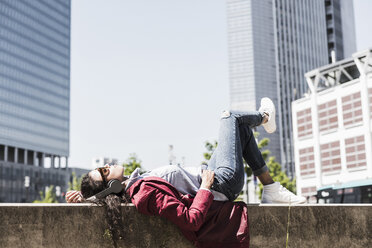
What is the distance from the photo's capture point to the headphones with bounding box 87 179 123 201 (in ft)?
12.7

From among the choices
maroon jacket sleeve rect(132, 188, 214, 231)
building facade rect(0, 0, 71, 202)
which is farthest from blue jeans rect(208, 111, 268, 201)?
building facade rect(0, 0, 71, 202)

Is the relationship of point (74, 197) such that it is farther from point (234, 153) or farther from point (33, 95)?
point (33, 95)

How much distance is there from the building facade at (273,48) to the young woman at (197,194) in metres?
124

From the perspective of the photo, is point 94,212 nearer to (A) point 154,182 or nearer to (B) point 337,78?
(A) point 154,182

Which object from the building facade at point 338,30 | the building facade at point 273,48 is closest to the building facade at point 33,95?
the building facade at point 273,48

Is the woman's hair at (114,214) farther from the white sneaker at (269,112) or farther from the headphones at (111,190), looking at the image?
the white sneaker at (269,112)

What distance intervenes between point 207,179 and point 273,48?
132611mm

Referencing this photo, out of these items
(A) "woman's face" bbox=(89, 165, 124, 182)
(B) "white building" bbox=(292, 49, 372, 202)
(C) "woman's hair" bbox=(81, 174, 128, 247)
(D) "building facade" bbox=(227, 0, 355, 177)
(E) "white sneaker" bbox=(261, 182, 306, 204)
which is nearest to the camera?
(C) "woman's hair" bbox=(81, 174, 128, 247)

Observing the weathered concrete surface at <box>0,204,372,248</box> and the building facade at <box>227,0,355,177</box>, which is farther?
the building facade at <box>227,0,355,177</box>

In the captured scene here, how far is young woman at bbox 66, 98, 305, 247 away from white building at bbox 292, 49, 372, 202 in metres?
54.0

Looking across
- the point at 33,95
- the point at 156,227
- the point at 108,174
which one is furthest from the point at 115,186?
the point at 33,95

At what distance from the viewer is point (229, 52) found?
13800cm

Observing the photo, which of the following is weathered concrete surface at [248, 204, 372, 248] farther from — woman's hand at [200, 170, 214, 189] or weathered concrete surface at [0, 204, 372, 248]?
woman's hand at [200, 170, 214, 189]

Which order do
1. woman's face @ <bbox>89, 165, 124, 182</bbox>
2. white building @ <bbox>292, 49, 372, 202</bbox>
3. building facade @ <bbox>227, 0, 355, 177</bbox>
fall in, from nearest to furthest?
woman's face @ <bbox>89, 165, 124, 182</bbox>, white building @ <bbox>292, 49, 372, 202</bbox>, building facade @ <bbox>227, 0, 355, 177</bbox>
